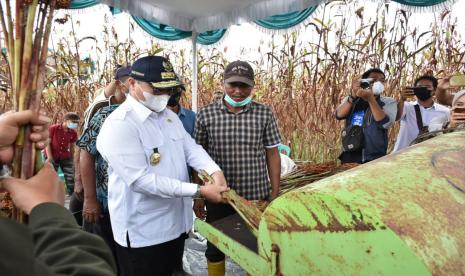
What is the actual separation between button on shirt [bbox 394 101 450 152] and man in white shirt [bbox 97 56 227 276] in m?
2.28

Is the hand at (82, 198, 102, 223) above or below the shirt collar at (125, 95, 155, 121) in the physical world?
below

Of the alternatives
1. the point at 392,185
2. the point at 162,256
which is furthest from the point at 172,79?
the point at 392,185

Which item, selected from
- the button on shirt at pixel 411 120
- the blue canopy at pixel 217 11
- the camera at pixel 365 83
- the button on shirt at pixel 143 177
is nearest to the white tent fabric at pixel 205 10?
the blue canopy at pixel 217 11

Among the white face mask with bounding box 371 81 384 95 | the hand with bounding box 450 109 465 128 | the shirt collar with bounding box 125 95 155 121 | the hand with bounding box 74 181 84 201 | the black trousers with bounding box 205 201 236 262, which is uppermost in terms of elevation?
the white face mask with bounding box 371 81 384 95

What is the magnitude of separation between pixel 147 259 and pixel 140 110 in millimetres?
693

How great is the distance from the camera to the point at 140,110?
5.50ft

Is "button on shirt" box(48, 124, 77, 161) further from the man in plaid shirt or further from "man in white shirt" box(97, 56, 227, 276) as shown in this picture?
→ "man in white shirt" box(97, 56, 227, 276)

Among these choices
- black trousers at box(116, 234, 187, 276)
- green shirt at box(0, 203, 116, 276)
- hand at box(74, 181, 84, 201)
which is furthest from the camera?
hand at box(74, 181, 84, 201)

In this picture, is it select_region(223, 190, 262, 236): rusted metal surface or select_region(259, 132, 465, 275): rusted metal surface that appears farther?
select_region(223, 190, 262, 236): rusted metal surface

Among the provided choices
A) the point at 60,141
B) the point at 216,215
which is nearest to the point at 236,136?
the point at 216,215

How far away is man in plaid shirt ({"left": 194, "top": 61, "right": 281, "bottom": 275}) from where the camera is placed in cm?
232

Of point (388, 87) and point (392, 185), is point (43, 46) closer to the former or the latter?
point (392, 185)

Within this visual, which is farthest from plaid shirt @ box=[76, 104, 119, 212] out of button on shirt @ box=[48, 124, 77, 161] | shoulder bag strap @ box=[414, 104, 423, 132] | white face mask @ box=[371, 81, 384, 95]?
shoulder bag strap @ box=[414, 104, 423, 132]

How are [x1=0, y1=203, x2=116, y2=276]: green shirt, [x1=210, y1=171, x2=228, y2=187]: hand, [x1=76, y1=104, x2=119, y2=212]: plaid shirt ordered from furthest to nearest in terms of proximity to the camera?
1. [x1=76, y1=104, x2=119, y2=212]: plaid shirt
2. [x1=210, y1=171, x2=228, y2=187]: hand
3. [x1=0, y1=203, x2=116, y2=276]: green shirt
